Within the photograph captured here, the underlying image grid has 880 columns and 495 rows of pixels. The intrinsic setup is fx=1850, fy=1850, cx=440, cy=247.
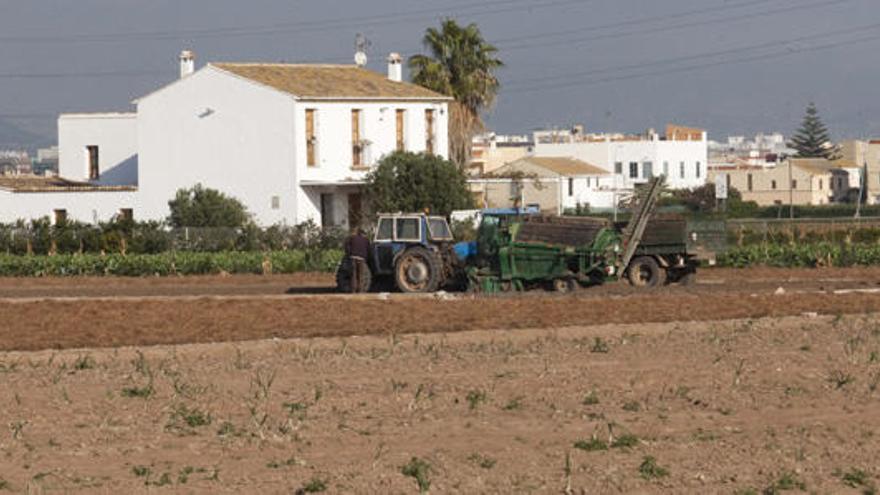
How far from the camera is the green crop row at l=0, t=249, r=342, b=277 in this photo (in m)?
55.2

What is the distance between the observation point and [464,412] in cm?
2117

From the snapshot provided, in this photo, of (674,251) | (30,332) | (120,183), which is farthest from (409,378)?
(120,183)

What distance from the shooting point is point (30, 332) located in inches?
1319

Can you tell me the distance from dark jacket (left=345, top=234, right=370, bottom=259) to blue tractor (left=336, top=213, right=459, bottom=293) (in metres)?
0.19

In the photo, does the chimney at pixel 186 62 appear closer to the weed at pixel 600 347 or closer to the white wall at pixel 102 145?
the white wall at pixel 102 145

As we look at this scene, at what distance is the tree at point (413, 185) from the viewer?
215 feet

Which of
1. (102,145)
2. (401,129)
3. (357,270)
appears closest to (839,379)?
(357,270)

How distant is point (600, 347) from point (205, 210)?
3971cm

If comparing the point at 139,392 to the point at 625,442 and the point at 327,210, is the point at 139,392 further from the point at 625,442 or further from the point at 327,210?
the point at 327,210

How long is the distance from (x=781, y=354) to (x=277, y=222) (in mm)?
42227

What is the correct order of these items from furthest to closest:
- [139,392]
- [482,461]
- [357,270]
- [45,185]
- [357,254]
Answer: [45,185]
[357,270]
[357,254]
[139,392]
[482,461]

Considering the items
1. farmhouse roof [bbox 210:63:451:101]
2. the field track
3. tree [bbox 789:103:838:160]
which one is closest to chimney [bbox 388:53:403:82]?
farmhouse roof [bbox 210:63:451:101]

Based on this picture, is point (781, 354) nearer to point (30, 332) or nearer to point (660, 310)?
point (660, 310)

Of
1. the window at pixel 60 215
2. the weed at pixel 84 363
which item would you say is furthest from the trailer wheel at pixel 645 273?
the window at pixel 60 215
